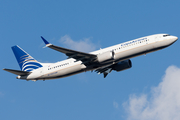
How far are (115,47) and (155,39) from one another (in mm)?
6721

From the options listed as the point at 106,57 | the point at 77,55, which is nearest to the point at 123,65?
the point at 106,57

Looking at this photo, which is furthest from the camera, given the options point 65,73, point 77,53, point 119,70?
point 119,70

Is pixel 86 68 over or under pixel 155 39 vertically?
under

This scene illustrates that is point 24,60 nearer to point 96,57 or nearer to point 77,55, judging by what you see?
point 77,55

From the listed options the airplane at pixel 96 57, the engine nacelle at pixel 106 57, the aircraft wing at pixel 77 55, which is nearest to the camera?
the aircraft wing at pixel 77 55

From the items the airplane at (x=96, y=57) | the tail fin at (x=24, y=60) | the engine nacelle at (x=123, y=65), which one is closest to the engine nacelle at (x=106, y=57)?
the airplane at (x=96, y=57)

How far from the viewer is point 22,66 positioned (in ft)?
173

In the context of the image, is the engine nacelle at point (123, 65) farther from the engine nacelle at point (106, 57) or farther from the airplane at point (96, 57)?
the engine nacelle at point (106, 57)

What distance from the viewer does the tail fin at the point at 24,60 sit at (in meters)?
51.5

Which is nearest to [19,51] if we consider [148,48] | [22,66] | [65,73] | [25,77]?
[22,66]

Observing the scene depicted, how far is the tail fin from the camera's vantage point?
51.5 m

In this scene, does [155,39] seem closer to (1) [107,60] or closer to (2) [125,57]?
(2) [125,57]

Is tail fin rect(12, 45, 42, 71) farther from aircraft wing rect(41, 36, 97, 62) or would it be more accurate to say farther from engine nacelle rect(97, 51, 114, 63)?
engine nacelle rect(97, 51, 114, 63)

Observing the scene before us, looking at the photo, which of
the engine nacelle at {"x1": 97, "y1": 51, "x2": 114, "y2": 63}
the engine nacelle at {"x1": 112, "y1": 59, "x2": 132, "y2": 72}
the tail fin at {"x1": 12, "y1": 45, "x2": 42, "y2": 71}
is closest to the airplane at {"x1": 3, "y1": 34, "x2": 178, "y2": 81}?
the engine nacelle at {"x1": 97, "y1": 51, "x2": 114, "y2": 63}
